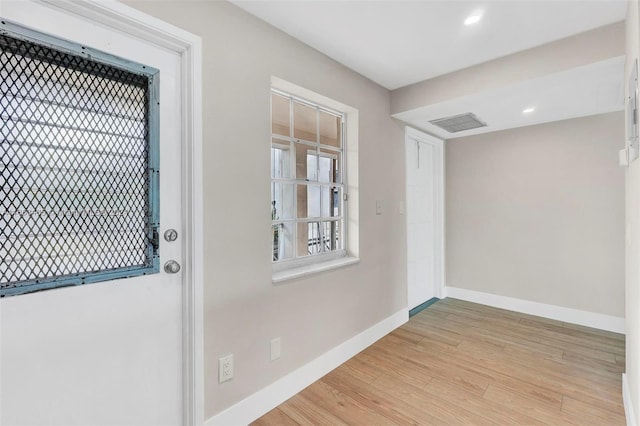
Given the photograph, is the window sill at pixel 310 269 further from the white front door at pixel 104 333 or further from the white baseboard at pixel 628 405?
the white baseboard at pixel 628 405

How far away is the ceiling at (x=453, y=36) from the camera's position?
1.66 metres

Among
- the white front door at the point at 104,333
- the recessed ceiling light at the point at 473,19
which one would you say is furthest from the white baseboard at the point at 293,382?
the recessed ceiling light at the point at 473,19

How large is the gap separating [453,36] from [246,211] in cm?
171

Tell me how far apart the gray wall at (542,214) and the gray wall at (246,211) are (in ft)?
7.24

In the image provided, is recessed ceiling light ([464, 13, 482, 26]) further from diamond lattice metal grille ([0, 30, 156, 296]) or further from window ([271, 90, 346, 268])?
diamond lattice metal grille ([0, 30, 156, 296])

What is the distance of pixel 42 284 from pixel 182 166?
0.71 metres

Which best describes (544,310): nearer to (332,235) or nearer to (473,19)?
(332,235)

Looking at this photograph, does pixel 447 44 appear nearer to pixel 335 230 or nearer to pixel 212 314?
pixel 335 230

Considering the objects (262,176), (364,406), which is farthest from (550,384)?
(262,176)

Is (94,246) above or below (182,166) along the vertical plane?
below

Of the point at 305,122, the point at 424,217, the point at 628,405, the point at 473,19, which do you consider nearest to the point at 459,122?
the point at 424,217

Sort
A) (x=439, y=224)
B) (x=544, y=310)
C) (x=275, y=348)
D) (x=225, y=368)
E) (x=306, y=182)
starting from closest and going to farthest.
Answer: (x=225, y=368) → (x=275, y=348) → (x=306, y=182) → (x=544, y=310) → (x=439, y=224)

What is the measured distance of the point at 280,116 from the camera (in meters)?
2.08

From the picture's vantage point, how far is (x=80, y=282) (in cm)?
122
